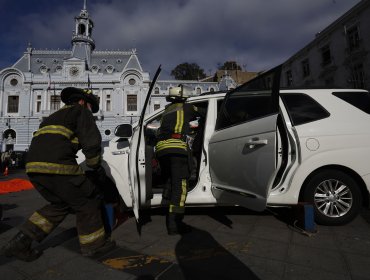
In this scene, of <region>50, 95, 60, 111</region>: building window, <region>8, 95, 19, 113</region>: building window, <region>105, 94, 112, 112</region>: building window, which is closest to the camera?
<region>8, 95, 19, 113</region>: building window

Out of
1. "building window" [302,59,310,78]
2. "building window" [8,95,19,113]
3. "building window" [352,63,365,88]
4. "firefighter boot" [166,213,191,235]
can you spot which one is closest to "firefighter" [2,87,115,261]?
"firefighter boot" [166,213,191,235]

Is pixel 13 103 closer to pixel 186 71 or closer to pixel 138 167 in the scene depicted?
pixel 186 71

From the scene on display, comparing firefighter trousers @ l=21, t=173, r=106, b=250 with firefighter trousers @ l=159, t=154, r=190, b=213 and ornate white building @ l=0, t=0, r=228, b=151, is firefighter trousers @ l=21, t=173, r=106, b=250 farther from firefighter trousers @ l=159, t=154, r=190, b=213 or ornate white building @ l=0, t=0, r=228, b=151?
ornate white building @ l=0, t=0, r=228, b=151

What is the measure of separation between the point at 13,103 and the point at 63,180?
3982 cm

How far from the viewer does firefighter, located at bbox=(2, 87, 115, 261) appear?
2.70 meters

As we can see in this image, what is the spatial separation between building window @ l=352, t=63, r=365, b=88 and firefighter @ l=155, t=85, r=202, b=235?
21349 millimetres

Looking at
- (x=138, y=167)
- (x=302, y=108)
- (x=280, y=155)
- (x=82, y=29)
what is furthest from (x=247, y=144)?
(x=82, y=29)

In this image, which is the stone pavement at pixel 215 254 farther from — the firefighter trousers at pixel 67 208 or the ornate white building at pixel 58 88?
the ornate white building at pixel 58 88

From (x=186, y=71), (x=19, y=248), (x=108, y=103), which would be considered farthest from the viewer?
(x=186, y=71)

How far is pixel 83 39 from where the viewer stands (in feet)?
129

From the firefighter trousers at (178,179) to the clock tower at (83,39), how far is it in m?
38.0

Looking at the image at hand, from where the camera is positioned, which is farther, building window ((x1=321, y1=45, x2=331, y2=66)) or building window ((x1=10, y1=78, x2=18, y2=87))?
building window ((x1=10, y1=78, x2=18, y2=87))

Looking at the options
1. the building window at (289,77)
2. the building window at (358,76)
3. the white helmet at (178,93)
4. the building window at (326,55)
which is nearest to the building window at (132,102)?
the building window at (289,77)

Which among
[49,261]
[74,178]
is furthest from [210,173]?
[49,261]
